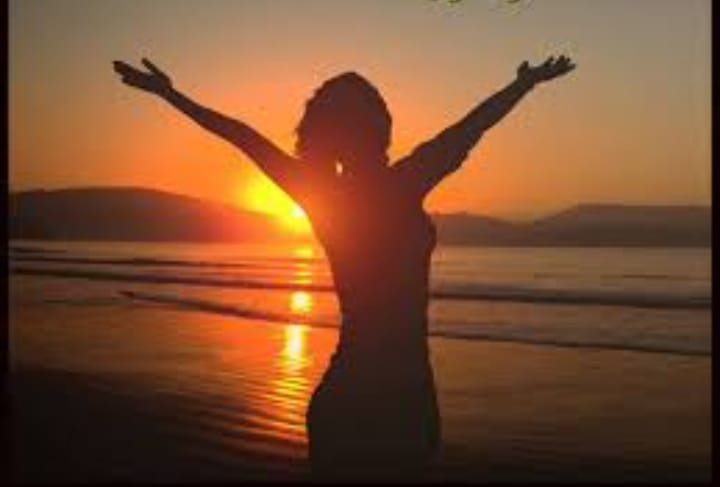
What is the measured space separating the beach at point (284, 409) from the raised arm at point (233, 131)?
156 centimetres

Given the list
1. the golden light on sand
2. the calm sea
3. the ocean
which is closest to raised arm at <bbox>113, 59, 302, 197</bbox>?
the ocean

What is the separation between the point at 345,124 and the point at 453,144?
37 centimetres

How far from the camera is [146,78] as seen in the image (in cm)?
345

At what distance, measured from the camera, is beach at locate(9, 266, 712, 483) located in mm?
7160

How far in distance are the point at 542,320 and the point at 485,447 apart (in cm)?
1520

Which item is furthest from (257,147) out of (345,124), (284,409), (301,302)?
(301,302)

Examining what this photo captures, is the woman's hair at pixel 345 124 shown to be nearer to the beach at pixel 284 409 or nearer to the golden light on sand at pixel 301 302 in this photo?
the beach at pixel 284 409

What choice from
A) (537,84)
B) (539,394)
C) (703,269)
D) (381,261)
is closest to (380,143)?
(381,261)

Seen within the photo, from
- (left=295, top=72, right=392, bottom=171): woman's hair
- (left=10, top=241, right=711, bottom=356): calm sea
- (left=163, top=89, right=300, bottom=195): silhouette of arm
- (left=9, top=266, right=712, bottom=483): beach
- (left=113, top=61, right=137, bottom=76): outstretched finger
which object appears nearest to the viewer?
(left=295, top=72, right=392, bottom=171): woman's hair

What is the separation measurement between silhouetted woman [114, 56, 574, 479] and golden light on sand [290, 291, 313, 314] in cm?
2109

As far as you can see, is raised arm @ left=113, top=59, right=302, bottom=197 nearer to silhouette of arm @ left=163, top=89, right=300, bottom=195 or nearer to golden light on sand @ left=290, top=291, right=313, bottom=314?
silhouette of arm @ left=163, top=89, right=300, bottom=195

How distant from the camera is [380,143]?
3.24m

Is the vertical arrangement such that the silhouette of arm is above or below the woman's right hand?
below

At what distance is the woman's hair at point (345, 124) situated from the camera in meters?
3.18
